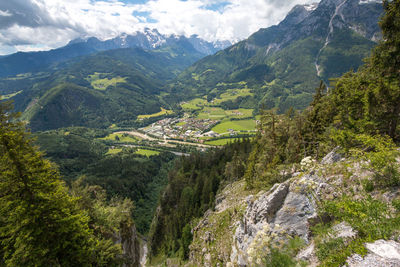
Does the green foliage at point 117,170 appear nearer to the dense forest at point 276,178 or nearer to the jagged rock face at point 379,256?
the dense forest at point 276,178

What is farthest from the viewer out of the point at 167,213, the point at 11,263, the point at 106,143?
the point at 106,143

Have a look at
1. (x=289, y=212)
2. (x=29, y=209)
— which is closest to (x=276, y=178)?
(x=289, y=212)

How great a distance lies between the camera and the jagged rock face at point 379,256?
4.20 meters

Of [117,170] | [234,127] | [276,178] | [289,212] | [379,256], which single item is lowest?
[117,170]

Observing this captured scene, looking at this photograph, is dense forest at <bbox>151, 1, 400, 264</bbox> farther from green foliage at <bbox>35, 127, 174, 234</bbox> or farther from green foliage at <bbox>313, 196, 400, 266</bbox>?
green foliage at <bbox>35, 127, 174, 234</bbox>

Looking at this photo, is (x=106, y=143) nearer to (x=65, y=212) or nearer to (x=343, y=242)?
(x=65, y=212)

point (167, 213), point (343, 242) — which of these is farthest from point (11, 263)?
point (167, 213)

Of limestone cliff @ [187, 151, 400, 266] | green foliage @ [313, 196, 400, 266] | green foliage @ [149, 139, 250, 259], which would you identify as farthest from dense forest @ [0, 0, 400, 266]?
green foliage @ [149, 139, 250, 259]

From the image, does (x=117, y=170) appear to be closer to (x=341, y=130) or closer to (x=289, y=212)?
(x=289, y=212)

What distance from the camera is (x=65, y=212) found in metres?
12.8

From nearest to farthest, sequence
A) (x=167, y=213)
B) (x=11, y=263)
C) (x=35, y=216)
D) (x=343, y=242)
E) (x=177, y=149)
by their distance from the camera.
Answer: (x=343, y=242) → (x=11, y=263) → (x=35, y=216) → (x=167, y=213) → (x=177, y=149)

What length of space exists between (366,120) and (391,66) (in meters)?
3.96

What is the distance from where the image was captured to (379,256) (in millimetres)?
4371

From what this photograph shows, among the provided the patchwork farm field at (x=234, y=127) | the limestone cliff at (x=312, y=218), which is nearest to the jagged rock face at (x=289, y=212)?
the limestone cliff at (x=312, y=218)
